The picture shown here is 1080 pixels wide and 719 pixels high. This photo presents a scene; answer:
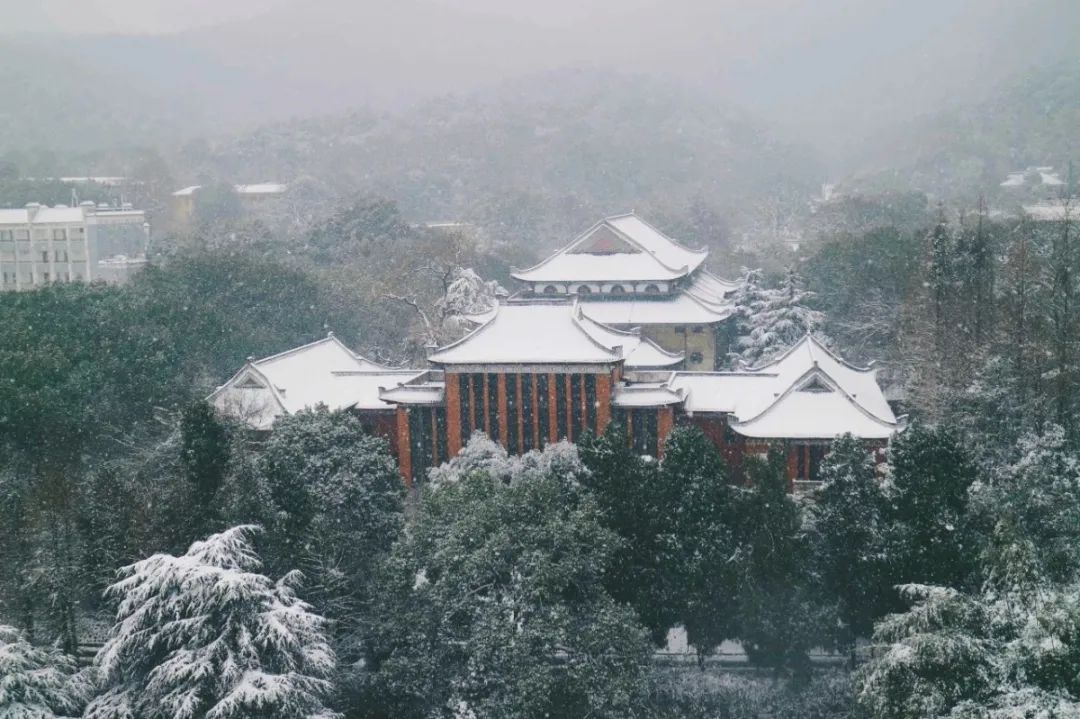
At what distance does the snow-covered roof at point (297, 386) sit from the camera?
27938 mm

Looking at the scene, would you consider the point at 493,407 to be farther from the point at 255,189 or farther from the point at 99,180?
the point at 255,189

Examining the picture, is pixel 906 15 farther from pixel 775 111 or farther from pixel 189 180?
pixel 189 180

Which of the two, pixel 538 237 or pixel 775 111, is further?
pixel 775 111

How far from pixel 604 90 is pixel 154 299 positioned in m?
100

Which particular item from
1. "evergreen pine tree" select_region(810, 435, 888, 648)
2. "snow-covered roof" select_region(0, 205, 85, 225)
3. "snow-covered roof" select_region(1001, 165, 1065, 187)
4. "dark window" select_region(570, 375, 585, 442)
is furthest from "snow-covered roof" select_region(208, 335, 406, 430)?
"snow-covered roof" select_region(1001, 165, 1065, 187)

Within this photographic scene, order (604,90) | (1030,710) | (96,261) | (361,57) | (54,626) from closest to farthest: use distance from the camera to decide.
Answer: (1030,710) → (54,626) → (96,261) → (604,90) → (361,57)

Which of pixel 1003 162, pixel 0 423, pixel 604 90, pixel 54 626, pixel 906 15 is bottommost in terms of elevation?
pixel 54 626

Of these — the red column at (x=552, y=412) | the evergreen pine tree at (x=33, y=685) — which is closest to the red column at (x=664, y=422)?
the red column at (x=552, y=412)

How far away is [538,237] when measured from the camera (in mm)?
77062

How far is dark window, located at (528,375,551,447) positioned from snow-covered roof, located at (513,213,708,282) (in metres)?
11.9

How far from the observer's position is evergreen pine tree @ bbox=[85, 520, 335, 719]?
49.7ft

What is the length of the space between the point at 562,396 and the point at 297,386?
7.22 meters

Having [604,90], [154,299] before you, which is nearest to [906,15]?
[604,90]

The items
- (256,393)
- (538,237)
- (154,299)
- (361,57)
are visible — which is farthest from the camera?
(361,57)
